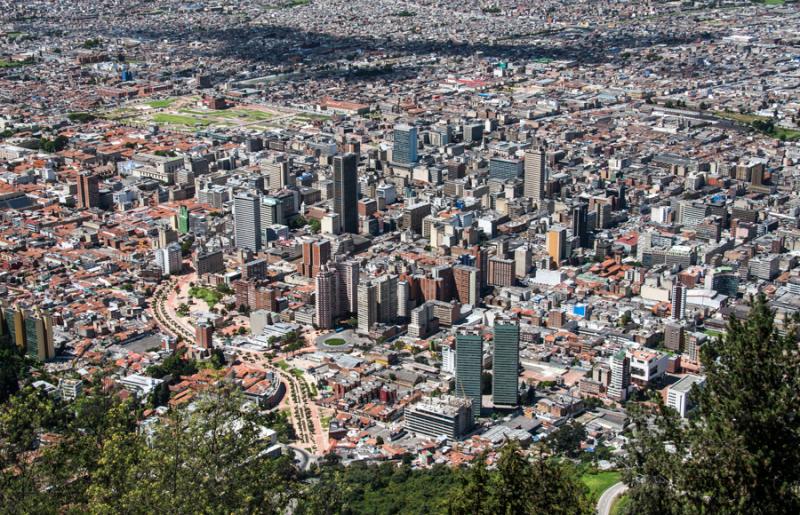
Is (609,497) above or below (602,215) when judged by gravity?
below

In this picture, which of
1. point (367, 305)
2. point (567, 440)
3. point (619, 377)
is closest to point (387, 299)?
point (367, 305)

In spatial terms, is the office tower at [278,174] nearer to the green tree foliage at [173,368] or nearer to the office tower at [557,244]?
the office tower at [557,244]

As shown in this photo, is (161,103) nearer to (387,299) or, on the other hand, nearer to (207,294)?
(207,294)

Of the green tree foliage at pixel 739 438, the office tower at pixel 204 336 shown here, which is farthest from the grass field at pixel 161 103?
the green tree foliage at pixel 739 438

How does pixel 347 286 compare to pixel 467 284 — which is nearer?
pixel 347 286

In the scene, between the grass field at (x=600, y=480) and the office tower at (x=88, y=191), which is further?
the office tower at (x=88, y=191)

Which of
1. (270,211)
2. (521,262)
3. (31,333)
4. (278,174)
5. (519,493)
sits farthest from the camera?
(278,174)
